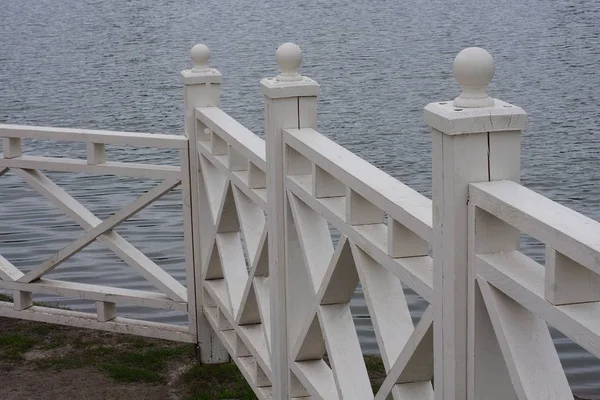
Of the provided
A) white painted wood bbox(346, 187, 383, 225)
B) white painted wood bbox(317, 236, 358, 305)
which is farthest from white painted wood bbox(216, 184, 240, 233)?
white painted wood bbox(346, 187, 383, 225)

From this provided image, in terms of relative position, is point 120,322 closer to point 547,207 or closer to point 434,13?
point 547,207

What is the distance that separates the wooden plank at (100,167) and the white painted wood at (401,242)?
284cm

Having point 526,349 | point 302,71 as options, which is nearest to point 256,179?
point 526,349

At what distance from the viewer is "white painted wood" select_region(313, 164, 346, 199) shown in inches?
134

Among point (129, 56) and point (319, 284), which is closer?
point (319, 284)

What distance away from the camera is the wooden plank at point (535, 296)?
78.7 inches

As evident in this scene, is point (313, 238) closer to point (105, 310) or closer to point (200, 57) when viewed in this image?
point (200, 57)

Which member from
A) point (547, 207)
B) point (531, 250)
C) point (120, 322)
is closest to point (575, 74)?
point (531, 250)

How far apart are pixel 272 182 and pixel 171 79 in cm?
1791

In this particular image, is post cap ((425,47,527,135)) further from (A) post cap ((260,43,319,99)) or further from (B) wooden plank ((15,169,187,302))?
(B) wooden plank ((15,169,187,302))

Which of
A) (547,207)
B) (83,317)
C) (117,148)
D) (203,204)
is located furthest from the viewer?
(117,148)

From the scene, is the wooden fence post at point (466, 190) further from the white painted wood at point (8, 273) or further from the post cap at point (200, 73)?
the white painted wood at point (8, 273)

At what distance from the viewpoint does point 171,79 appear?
21.5 meters

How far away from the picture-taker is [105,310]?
5820 mm
